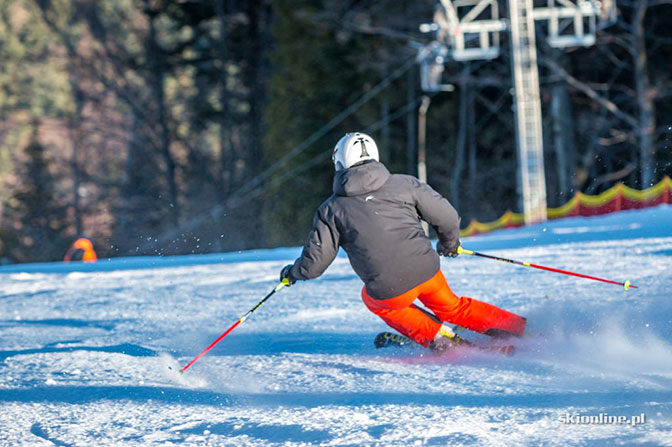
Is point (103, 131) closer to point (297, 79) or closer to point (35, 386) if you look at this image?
point (297, 79)

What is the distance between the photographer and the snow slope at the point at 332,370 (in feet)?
11.7

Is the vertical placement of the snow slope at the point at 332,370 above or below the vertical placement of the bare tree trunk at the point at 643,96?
below

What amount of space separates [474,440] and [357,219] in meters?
1.55

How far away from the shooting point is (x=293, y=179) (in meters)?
30.6

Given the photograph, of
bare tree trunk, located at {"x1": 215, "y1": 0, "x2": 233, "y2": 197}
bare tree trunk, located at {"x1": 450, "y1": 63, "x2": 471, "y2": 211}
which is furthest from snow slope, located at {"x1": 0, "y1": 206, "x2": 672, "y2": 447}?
bare tree trunk, located at {"x1": 215, "y1": 0, "x2": 233, "y2": 197}

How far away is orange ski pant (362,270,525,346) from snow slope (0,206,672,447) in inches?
5.5

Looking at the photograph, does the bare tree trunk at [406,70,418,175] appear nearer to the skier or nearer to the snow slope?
the snow slope

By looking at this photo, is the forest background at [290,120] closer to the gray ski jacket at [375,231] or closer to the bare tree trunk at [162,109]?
the bare tree trunk at [162,109]

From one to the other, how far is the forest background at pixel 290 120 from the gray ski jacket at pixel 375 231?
59.5 ft

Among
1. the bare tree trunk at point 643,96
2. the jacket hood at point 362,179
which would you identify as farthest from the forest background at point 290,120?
the jacket hood at point 362,179

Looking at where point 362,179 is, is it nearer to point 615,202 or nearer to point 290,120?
point 615,202

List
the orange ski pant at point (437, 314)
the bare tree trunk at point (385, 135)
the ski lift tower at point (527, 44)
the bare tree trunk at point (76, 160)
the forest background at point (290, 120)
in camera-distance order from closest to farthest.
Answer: the orange ski pant at point (437, 314) → the ski lift tower at point (527, 44) → the forest background at point (290, 120) → the bare tree trunk at point (385, 135) → the bare tree trunk at point (76, 160)

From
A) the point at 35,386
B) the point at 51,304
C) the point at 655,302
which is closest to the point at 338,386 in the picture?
the point at 35,386

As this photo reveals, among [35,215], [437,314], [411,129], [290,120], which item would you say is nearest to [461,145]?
[411,129]
